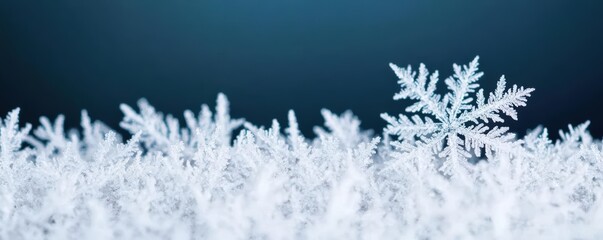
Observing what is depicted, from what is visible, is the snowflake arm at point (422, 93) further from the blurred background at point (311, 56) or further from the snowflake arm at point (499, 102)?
the blurred background at point (311, 56)

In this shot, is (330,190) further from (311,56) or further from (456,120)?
(311,56)

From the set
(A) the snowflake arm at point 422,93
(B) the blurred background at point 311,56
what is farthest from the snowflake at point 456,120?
(B) the blurred background at point 311,56

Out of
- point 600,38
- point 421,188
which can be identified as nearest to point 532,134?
point 421,188

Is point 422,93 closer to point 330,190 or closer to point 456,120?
point 456,120

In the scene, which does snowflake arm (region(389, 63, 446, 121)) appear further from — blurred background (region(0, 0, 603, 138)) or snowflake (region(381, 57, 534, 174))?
blurred background (region(0, 0, 603, 138))

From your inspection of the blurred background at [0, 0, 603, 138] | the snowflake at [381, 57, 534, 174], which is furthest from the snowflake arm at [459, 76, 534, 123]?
the blurred background at [0, 0, 603, 138]

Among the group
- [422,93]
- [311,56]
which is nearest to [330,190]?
[422,93]

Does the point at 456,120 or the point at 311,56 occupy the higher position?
the point at 311,56

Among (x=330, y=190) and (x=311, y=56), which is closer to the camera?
(x=330, y=190)
